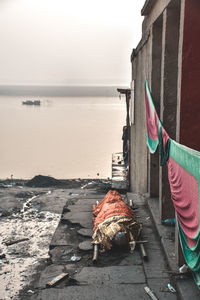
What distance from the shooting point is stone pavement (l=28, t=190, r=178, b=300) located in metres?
4.94

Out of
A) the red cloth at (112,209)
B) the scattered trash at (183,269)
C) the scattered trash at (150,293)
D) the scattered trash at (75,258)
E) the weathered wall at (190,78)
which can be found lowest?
the scattered trash at (150,293)

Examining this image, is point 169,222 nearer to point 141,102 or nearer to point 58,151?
point 141,102

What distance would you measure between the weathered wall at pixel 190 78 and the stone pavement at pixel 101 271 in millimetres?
1941

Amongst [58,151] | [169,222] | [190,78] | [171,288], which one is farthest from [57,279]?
[58,151]

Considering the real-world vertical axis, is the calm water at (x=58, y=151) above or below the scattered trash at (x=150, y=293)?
below

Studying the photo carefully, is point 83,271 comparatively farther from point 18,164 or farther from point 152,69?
point 18,164

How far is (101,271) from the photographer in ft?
18.0

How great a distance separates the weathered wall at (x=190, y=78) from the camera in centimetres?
447

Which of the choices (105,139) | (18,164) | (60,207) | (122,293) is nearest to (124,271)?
(122,293)

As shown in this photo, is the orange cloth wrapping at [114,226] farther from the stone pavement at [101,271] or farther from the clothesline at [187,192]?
the clothesline at [187,192]

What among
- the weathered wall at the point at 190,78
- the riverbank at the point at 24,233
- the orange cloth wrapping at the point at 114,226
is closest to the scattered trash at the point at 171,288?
the orange cloth wrapping at the point at 114,226

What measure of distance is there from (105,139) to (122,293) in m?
31.4

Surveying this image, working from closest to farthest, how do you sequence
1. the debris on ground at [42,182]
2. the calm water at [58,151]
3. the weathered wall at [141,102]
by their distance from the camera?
the weathered wall at [141,102] < the debris on ground at [42,182] < the calm water at [58,151]

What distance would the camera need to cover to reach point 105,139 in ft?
119
